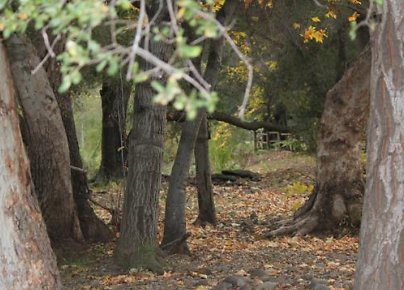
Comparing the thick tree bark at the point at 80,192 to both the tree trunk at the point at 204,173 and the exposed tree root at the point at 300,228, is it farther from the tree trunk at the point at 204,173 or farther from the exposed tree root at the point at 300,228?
the exposed tree root at the point at 300,228

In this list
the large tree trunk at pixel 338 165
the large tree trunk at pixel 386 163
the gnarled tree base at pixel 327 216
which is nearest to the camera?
the large tree trunk at pixel 386 163

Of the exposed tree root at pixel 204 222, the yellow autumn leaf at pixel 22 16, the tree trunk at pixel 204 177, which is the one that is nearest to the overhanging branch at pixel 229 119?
the tree trunk at pixel 204 177

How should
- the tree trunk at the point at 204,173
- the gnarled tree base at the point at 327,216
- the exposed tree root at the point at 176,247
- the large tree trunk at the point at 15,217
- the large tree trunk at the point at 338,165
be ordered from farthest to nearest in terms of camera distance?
1. the tree trunk at the point at 204,173
2. the gnarled tree base at the point at 327,216
3. the large tree trunk at the point at 338,165
4. the exposed tree root at the point at 176,247
5. the large tree trunk at the point at 15,217

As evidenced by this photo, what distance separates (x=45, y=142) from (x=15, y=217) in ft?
12.4

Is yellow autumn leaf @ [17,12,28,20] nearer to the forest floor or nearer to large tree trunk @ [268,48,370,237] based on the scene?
the forest floor

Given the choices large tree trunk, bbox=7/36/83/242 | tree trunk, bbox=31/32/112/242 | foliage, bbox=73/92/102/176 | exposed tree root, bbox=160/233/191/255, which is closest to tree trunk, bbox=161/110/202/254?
exposed tree root, bbox=160/233/191/255

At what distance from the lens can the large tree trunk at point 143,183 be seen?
29.8 ft

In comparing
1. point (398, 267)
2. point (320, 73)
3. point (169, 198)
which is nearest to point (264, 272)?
point (169, 198)

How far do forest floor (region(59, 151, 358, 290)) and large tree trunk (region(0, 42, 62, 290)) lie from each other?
2.55 m

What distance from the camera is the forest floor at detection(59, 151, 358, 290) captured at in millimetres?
8391

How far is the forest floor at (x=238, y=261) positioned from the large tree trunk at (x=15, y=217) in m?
2.55

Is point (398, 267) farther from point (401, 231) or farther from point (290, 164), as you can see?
point (290, 164)

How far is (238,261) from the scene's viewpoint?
401 inches

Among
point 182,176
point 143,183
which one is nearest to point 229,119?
point 182,176
